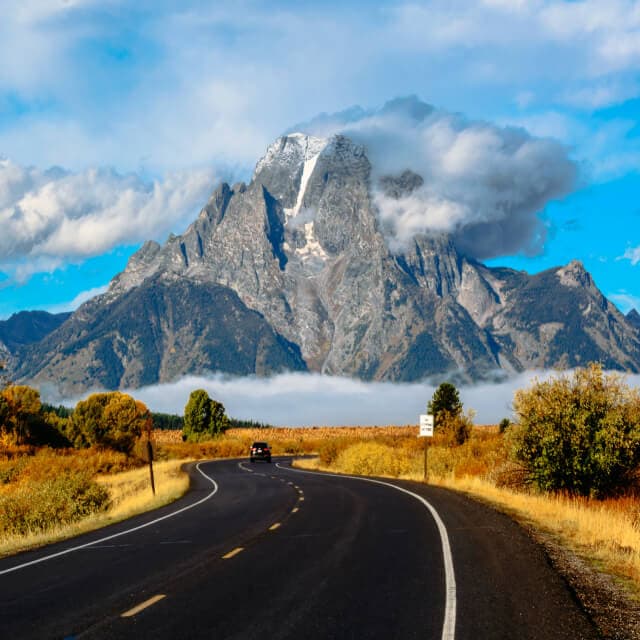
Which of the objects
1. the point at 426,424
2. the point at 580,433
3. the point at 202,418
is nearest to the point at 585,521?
the point at 580,433

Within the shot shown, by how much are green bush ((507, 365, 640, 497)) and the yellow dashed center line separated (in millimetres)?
16516

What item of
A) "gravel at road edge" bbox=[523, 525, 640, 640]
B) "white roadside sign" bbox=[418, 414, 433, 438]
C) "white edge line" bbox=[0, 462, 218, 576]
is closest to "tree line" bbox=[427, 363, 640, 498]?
"white roadside sign" bbox=[418, 414, 433, 438]

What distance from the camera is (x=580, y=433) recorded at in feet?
78.2

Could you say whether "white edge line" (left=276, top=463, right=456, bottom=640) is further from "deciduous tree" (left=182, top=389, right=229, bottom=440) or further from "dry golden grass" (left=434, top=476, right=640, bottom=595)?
"deciduous tree" (left=182, top=389, right=229, bottom=440)

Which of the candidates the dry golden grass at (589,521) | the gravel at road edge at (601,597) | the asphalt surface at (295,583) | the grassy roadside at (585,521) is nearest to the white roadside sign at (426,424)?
the grassy roadside at (585,521)

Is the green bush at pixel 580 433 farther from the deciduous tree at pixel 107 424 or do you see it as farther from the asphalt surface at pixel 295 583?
the deciduous tree at pixel 107 424

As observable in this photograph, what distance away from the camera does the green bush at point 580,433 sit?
76.9 ft

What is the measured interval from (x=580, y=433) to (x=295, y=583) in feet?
50.2

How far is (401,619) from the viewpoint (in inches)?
346

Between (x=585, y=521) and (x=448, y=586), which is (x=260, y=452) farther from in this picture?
(x=448, y=586)

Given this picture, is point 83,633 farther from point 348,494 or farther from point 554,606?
point 348,494

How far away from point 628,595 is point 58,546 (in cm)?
1181

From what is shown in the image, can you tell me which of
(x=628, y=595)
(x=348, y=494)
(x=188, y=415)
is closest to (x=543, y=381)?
(x=348, y=494)

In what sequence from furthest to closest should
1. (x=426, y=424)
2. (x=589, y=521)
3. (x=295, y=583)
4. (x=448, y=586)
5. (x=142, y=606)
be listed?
1. (x=426, y=424)
2. (x=589, y=521)
3. (x=295, y=583)
4. (x=448, y=586)
5. (x=142, y=606)
